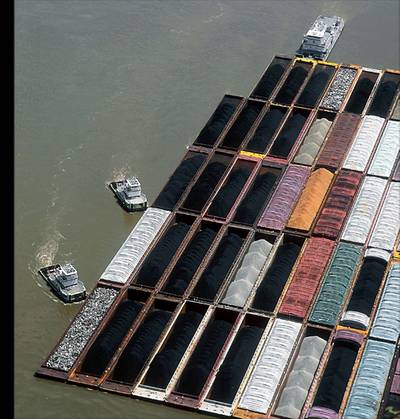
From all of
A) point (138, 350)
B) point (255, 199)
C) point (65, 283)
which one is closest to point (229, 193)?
point (255, 199)

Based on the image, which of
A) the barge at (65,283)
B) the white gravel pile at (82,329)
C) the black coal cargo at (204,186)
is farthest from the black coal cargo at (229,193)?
the barge at (65,283)

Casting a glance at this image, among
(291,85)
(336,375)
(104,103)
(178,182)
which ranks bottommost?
(336,375)

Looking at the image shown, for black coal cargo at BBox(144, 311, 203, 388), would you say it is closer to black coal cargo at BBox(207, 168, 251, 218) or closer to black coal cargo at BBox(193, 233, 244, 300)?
black coal cargo at BBox(193, 233, 244, 300)

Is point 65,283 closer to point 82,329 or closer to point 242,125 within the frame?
point 82,329

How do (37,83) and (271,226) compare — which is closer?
(271,226)

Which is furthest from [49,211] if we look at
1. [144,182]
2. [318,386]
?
[318,386]

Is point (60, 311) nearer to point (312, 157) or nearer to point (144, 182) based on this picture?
point (144, 182)
